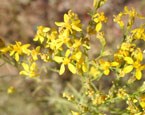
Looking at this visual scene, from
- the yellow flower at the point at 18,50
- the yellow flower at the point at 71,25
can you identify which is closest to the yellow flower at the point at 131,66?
the yellow flower at the point at 71,25

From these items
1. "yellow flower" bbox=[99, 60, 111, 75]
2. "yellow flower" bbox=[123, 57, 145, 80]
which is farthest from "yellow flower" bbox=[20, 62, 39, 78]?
"yellow flower" bbox=[123, 57, 145, 80]

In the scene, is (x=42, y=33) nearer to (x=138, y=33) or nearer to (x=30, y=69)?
(x=30, y=69)

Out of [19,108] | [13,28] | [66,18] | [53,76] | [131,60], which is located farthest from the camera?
[13,28]

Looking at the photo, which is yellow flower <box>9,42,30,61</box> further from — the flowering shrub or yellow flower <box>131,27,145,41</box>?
yellow flower <box>131,27,145,41</box>

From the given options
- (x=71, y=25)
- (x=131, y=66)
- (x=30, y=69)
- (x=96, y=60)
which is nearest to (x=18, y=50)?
(x=30, y=69)

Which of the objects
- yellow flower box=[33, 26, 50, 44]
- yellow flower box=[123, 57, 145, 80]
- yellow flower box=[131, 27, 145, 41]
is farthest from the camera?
yellow flower box=[33, 26, 50, 44]

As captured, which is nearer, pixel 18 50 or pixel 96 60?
pixel 96 60

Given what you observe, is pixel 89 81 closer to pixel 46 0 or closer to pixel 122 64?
pixel 122 64

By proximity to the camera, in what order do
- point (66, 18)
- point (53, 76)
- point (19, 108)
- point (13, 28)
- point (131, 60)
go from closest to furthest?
1. point (131, 60)
2. point (66, 18)
3. point (19, 108)
4. point (53, 76)
5. point (13, 28)

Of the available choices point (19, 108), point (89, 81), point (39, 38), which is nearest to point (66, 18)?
point (39, 38)

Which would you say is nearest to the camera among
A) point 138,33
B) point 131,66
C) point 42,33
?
point 131,66

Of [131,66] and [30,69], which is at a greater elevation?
[30,69]
